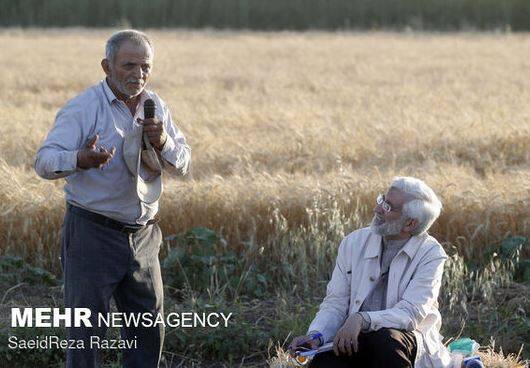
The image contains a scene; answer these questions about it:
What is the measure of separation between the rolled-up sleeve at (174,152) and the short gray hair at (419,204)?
87cm

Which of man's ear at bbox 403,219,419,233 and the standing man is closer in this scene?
the standing man

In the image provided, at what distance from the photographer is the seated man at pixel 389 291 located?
4504 millimetres

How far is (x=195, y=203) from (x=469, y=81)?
10.8m

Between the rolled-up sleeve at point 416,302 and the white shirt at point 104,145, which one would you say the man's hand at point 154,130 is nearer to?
the white shirt at point 104,145

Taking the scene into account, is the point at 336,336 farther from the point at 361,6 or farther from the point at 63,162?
the point at 361,6

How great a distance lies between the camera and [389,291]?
15.2ft

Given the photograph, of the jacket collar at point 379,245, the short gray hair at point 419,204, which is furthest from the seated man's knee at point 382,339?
the short gray hair at point 419,204

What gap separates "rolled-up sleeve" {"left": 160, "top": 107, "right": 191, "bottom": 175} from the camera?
15.1 ft

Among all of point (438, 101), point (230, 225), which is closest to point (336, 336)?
point (230, 225)

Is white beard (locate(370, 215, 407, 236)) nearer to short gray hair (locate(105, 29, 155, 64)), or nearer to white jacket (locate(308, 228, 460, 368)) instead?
white jacket (locate(308, 228, 460, 368))

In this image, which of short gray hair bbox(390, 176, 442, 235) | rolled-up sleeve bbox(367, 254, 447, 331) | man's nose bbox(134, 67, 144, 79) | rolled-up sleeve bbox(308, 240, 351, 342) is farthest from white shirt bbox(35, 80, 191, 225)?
rolled-up sleeve bbox(367, 254, 447, 331)

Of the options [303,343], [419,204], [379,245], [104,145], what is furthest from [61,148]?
[419,204]

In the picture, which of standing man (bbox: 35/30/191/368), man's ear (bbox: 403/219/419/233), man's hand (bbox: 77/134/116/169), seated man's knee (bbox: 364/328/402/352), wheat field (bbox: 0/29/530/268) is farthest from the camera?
wheat field (bbox: 0/29/530/268)

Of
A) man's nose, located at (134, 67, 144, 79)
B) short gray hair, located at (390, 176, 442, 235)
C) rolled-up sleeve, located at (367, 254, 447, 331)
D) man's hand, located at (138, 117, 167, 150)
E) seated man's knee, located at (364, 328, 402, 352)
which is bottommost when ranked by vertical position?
seated man's knee, located at (364, 328, 402, 352)
